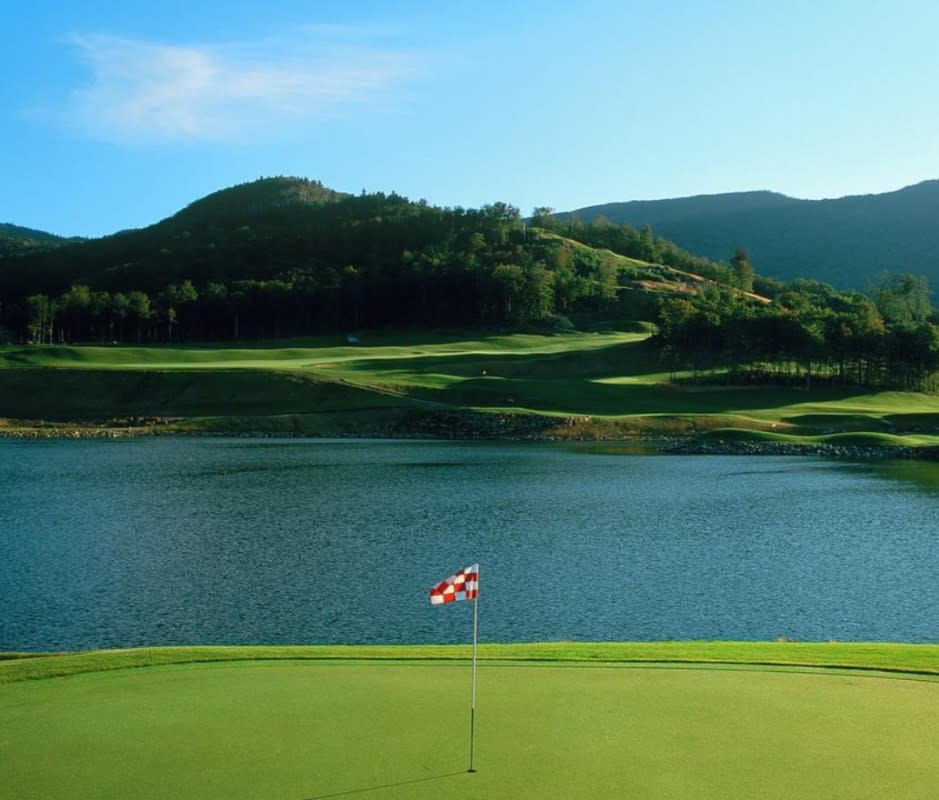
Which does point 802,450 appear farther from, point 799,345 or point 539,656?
point 539,656

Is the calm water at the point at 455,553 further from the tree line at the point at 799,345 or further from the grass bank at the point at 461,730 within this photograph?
the tree line at the point at 799,345

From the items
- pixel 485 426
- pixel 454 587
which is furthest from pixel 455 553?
pixel 485 426

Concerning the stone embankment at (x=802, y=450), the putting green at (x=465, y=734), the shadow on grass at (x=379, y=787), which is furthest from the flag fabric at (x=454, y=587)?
the stone embankment at (x=802, y=450)

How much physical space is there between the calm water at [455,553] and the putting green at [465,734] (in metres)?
9.17

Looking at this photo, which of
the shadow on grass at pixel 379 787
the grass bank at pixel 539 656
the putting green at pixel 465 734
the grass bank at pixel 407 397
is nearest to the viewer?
the shadow on grass at pixel 379 787

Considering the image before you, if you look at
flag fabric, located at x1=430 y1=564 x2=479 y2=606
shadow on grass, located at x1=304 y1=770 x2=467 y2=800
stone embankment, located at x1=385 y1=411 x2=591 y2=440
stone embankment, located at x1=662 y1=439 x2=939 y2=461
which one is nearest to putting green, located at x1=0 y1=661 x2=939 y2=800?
shadow on grass, located at x1=304 y1=770 x2=467 y2=800

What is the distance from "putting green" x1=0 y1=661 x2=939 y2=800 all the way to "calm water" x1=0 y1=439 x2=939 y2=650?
917cm

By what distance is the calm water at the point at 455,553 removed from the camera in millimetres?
22953

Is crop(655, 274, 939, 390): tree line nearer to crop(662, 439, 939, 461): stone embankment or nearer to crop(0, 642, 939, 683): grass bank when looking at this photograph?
crop(662, 439, 939, 461): stone embankment

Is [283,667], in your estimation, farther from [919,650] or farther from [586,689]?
[919,650]

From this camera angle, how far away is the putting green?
845 cm

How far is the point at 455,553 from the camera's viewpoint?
3244 cm

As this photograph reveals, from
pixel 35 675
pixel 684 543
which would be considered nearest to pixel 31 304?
pixel 684 543

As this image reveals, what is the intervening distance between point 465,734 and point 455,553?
22701 mm
